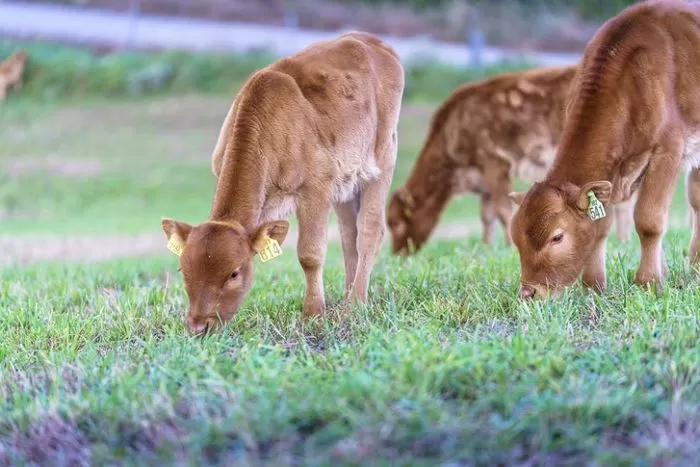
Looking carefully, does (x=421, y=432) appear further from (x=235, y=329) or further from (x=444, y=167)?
(x=444, y=167)

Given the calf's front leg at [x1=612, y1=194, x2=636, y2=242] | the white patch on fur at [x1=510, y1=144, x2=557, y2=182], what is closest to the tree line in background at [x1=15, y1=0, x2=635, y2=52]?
the white patch on fur at [x1=510, y1=144, x2=557, y2=182]

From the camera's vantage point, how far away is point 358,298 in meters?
6.94

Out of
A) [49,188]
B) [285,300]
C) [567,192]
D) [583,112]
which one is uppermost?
[583,112]

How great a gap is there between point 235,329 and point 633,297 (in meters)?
2.60

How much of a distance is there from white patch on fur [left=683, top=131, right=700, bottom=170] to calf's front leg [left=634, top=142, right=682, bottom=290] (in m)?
0.19

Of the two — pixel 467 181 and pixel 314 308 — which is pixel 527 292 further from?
pixel 467 181

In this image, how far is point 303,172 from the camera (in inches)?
269

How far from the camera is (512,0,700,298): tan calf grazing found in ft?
21.4

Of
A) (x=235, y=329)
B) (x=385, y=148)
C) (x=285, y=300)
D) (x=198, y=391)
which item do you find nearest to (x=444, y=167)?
(x=385, y=148)

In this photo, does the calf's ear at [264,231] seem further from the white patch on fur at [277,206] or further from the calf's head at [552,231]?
the calf's head at [552,231]

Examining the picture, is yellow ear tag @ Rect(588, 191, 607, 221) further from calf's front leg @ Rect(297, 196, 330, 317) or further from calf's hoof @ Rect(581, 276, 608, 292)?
calf's front leg @ Rect(297, 196, 330, 317)

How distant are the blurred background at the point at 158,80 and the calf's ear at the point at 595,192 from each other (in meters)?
8.44

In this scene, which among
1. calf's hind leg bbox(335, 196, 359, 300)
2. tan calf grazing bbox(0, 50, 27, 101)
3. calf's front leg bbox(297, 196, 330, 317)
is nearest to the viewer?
calf's front leg bbox(297, 196, 330, 317)

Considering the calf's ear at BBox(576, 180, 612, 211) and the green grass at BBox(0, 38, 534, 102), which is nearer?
the calf's ear at BBox(576, 180, 612, 211)
